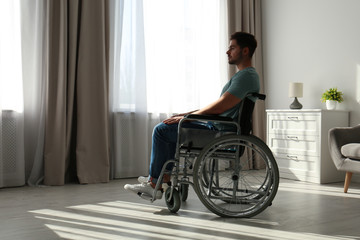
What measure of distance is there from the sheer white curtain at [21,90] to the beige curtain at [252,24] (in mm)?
2066

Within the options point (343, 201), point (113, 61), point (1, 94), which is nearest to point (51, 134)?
point (1, 94)

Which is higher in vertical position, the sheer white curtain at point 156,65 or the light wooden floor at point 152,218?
the sheer white curtain at point 156,65

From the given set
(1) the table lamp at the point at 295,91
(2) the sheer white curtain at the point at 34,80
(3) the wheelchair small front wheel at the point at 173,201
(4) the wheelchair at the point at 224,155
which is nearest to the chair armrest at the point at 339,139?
(1) the table lamp at the point at 295,91

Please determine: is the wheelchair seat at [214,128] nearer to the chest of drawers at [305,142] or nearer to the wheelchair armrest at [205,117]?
the wheelchair armrest at [205,117]

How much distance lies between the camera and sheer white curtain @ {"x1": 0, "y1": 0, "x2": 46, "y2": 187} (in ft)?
10.0

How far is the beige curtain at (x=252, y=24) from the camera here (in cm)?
434

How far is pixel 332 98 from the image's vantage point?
363cm

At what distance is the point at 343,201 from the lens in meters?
2.62

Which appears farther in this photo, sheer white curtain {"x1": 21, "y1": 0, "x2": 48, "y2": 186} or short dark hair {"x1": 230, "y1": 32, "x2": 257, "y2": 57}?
sheer white curtain {"x1": 21, "y1": 0, "x2": 48, "y2": 186}

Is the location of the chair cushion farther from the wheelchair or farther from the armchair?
the wheelchair

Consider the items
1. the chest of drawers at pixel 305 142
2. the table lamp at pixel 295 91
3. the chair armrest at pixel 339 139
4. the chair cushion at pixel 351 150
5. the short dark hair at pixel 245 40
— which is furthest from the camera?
the table lamp at pixel 295 91

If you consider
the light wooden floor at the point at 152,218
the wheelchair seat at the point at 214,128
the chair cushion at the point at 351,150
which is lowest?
the light wooden floor at the point at 152,218

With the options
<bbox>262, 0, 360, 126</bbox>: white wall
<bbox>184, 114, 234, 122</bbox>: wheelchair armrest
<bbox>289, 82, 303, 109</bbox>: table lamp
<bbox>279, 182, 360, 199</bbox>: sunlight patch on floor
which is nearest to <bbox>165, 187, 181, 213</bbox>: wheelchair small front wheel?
<bbox>184, 114, 234, 122</bbox>: wheelchair armrest

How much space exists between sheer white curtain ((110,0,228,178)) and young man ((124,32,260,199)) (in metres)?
1.42
